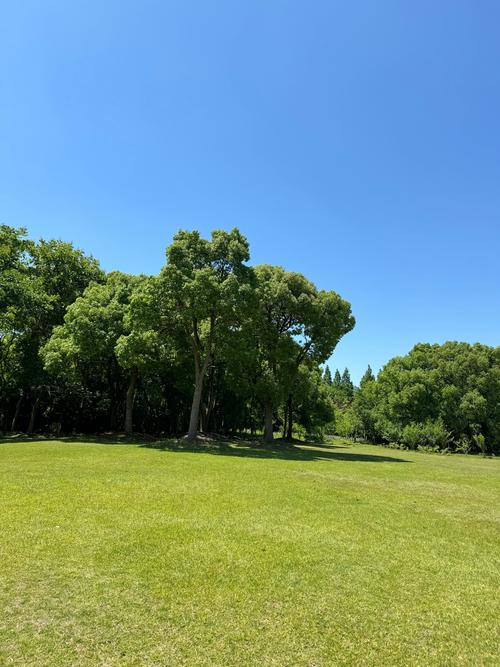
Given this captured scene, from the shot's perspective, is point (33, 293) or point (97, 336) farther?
point (33, 293)

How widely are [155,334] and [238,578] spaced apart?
21053mm

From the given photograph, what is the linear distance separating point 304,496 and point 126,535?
5.23m

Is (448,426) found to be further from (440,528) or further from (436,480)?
(440,528)

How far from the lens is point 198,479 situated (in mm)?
12156

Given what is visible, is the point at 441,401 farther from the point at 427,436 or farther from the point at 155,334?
the point at 155,334

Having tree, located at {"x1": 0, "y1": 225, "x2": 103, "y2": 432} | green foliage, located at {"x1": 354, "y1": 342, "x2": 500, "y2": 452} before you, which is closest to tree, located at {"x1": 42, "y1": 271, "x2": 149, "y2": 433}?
tree, located at {"x1": 0, "y1": 225, "x2": 103, "y2": 432}

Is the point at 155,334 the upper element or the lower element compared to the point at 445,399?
upper

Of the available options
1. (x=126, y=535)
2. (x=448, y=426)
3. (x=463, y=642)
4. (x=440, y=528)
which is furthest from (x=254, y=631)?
(x=448, y=426)

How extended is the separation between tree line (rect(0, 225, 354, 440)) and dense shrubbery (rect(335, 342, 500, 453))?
60.0 ft

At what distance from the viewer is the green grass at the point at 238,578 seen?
12.2ft

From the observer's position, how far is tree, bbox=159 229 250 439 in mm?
23000

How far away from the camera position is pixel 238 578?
5117 mm

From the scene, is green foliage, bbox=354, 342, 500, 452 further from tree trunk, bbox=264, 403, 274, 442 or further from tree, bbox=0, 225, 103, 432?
tree, bbox=0, 225, 103, 432

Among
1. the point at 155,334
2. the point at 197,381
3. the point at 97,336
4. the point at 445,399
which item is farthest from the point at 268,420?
the point at 445,399
